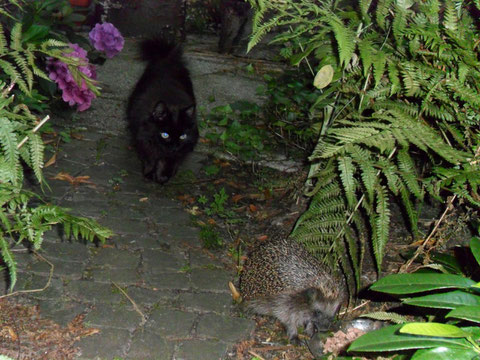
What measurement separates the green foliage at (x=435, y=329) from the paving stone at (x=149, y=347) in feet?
5.30

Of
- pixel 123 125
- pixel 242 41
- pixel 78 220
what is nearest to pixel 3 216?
pixel 78 220

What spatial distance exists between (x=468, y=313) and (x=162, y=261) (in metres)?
2.93

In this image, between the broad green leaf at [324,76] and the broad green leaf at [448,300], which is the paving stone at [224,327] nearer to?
the broad green leaf at [324,76]

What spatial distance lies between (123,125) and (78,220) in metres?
4.22

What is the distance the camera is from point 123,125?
6930 mm

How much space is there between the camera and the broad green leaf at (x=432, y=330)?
196cm

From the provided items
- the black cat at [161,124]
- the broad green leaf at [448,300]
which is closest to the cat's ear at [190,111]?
the black cat at [161,124]

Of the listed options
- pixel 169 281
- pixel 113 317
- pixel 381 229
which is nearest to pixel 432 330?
pixel 381 229

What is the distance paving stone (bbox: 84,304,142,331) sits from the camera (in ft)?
12.9

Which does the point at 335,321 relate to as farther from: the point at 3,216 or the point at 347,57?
the point at 3,216

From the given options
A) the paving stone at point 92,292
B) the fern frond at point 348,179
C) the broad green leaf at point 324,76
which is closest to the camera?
the fern frond at point 348,179

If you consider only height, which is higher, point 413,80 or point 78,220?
point 413,80

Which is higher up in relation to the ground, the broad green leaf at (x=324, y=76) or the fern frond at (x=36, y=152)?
the broad green leaf at (x=324, y=76)

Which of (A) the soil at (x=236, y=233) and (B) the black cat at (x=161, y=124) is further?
(B) the black cat at (x=161, y=124)
